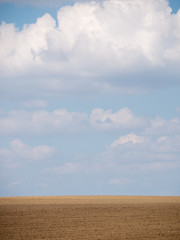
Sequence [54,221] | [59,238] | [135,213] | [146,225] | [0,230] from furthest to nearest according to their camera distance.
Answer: [135,213] → [54,221] → [146,225] → [0,230] → [59,238]

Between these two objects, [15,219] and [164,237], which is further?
[15,219]

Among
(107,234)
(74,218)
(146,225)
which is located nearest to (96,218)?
(74,218)

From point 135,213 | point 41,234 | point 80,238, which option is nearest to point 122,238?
point 80,238

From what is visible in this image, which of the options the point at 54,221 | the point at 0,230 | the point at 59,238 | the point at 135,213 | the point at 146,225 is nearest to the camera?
the point at 59,238

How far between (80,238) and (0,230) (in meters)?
7.10

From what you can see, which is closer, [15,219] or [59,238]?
[59,238]

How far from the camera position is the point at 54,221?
36969mm

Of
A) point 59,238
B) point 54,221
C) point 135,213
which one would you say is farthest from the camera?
point 135,213

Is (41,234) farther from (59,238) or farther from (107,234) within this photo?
(107,234)

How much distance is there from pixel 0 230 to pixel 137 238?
35.1 feet

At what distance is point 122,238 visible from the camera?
28.6 metres

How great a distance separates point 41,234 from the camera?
30.2m

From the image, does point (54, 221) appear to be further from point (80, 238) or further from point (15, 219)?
point (80, 238)

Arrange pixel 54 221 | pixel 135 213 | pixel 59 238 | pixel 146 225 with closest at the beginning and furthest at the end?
1. pixel 59 238
2. pixel 146 225
3. pixel 54 221
4. pixel 135 213
